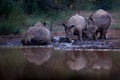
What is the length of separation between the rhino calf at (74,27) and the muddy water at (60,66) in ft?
6.67

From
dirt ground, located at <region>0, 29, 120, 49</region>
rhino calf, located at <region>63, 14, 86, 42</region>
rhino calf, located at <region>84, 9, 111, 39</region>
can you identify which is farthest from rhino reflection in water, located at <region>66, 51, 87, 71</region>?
rhino calf, located at <region>84, 9, 111, 39</region>

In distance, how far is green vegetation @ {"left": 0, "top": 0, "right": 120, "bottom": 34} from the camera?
17.7m

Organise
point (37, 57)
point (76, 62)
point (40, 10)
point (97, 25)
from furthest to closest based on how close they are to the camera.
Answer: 1. point (40, 10)
2. point (97, 25)
3. point (37, 57)
4. point (76, 62)

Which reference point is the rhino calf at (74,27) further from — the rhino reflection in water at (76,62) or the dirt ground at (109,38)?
the rhino reflection in water at (76,62)

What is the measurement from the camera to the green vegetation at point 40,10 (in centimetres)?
1773

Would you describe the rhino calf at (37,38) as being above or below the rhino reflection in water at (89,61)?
above

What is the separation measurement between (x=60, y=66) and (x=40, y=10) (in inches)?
460

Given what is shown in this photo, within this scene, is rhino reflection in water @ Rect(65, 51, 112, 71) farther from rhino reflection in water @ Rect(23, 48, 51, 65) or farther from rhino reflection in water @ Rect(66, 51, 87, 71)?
rhino reflection in water @ Rect(23, 48, 51, 65)

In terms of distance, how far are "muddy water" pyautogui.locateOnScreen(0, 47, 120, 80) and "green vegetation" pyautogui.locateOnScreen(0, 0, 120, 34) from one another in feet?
18.2

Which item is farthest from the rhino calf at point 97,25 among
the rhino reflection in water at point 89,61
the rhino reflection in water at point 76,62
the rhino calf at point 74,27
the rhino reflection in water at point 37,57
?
the rhino reflection in water at point 76,62

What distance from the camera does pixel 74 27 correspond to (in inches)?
586

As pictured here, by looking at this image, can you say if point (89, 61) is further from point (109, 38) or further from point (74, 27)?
point (109, 38)

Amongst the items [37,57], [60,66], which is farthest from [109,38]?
[60,66]

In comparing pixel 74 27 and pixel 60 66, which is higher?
pixel 74 27
